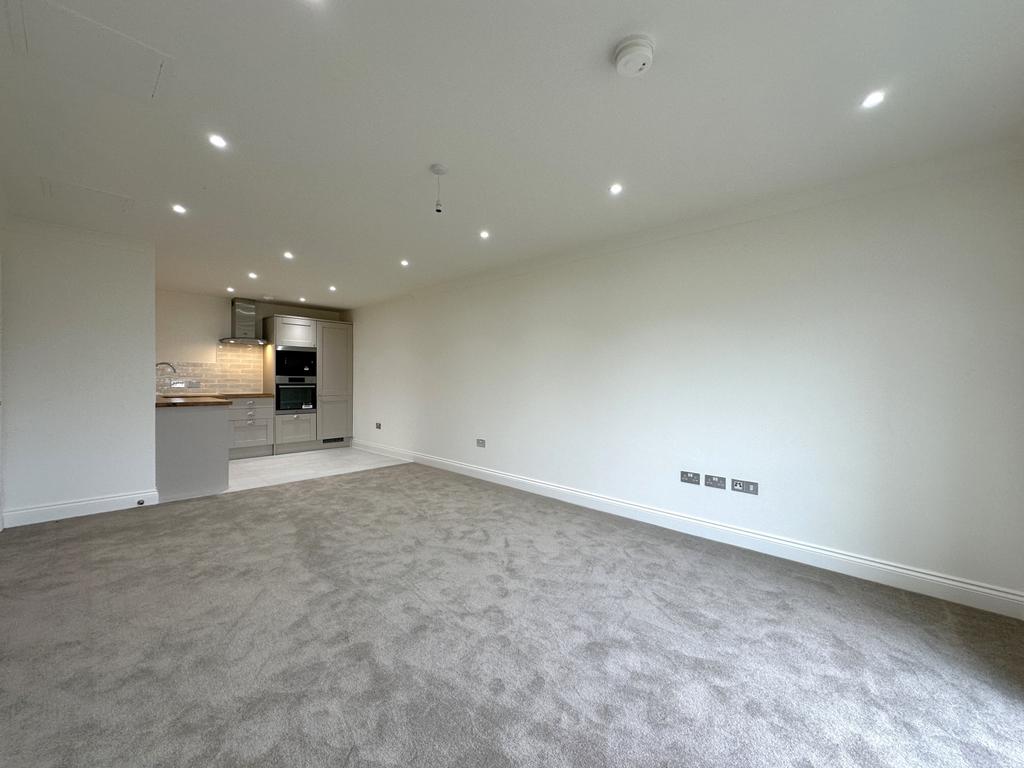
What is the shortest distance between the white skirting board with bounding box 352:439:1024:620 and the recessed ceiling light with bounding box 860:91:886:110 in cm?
271

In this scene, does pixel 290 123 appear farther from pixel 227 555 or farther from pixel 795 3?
pixel 227 555

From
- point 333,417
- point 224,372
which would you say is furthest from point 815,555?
point 224,372

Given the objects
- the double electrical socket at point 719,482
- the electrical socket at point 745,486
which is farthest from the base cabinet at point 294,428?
the electrical socket at point 745,486

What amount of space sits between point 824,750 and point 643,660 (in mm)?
665

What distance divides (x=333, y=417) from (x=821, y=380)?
733 centimetres

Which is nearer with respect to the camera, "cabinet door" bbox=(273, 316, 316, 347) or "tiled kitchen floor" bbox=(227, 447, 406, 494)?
"tiled kitchen floor" bbox=(227, 447, 406, 494)

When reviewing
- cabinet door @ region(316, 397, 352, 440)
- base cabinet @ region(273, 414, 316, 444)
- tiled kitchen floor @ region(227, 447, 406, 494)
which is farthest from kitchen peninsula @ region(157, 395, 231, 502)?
cabinet door @ region(316, 397, 352, 440)

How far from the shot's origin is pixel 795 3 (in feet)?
4.94

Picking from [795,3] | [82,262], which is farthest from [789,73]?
[82,262]

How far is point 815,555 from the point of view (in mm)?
2896

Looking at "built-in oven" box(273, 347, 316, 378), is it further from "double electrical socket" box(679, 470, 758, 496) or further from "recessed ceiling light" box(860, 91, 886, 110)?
"recessed ceiling light" box(860, 91, 886, 110)

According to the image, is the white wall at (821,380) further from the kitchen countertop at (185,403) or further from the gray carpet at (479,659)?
the kitchen countertop at (185,403)

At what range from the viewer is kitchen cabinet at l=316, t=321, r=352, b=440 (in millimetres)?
7422

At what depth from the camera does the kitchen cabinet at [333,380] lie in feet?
24.3
